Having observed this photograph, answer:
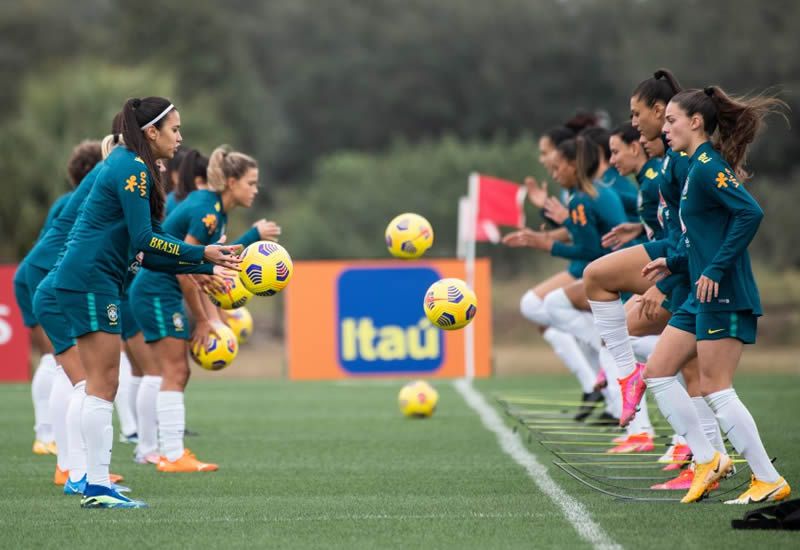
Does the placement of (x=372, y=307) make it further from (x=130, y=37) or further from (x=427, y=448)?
(x=130, y=37)

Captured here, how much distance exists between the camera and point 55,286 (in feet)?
24.3

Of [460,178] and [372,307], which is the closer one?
[372,307]

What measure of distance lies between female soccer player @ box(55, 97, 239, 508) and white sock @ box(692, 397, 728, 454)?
9.84 ft

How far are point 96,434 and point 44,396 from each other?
4.13 meters

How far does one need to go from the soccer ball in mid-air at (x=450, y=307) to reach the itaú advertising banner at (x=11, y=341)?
37.1ft

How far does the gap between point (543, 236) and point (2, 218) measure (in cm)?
2060

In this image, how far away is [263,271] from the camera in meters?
8.05

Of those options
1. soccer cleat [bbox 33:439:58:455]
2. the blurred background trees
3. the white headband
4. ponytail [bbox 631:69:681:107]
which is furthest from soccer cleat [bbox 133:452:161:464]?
the blurred background trees

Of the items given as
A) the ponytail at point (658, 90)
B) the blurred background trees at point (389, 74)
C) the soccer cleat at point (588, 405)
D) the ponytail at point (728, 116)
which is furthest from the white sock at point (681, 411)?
the blurred background trees at point (389, 74)

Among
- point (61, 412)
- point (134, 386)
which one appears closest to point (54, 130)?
point (134, 386)

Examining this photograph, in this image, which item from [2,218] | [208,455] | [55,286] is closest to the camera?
[55,286]

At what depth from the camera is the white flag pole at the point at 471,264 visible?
19406 mm

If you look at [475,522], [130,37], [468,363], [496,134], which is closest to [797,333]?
[468,363]

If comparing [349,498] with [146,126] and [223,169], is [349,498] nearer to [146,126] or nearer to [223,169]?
[146,126]
